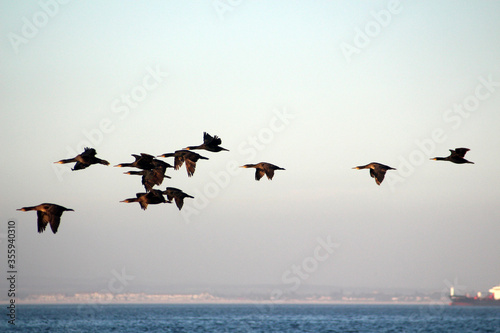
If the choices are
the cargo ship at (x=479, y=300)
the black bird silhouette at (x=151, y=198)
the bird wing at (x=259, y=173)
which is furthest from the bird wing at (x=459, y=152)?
Result: the cargo ship at (x=479, y=300)

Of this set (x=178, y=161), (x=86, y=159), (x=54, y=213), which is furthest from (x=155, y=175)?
(x=54, y=213)

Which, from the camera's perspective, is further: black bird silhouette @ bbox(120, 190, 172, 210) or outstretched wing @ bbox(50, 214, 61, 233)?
black bird silhouette @ bbox(120, 190, 172, 210)

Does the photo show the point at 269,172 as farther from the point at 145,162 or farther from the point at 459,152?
the point at 459,152

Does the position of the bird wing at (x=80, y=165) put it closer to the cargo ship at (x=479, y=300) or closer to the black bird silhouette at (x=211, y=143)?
the black bird silhouette at (x=211, y=143)

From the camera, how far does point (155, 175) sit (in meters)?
30.8

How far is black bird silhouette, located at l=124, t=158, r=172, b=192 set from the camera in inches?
1209

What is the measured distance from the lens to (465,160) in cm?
3114

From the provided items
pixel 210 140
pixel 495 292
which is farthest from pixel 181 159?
pixel 495 292

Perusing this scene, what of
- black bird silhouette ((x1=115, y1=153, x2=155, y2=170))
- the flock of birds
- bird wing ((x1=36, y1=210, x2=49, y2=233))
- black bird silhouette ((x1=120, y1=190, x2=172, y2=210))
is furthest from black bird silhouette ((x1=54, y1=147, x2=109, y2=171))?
bird wing ((x1=36, y1=210, x2=49, y2=233))

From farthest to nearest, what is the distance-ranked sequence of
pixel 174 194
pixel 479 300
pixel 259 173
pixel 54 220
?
1. pixel 479 300
2. pixel 259 173
3. pixel 174 194
4. pixel 54 220

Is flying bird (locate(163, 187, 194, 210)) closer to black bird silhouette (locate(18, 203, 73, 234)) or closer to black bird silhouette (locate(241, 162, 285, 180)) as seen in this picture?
black bird silhouette (locate(241, 162, 285, 180))

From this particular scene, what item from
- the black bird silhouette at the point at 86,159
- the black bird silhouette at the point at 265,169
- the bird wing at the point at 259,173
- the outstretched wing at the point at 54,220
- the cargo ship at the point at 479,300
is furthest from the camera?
the cargo ship at the point at 479,300

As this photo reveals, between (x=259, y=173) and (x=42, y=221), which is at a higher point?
(x=259, y=173)

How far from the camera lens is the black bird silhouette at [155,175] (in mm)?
30703
